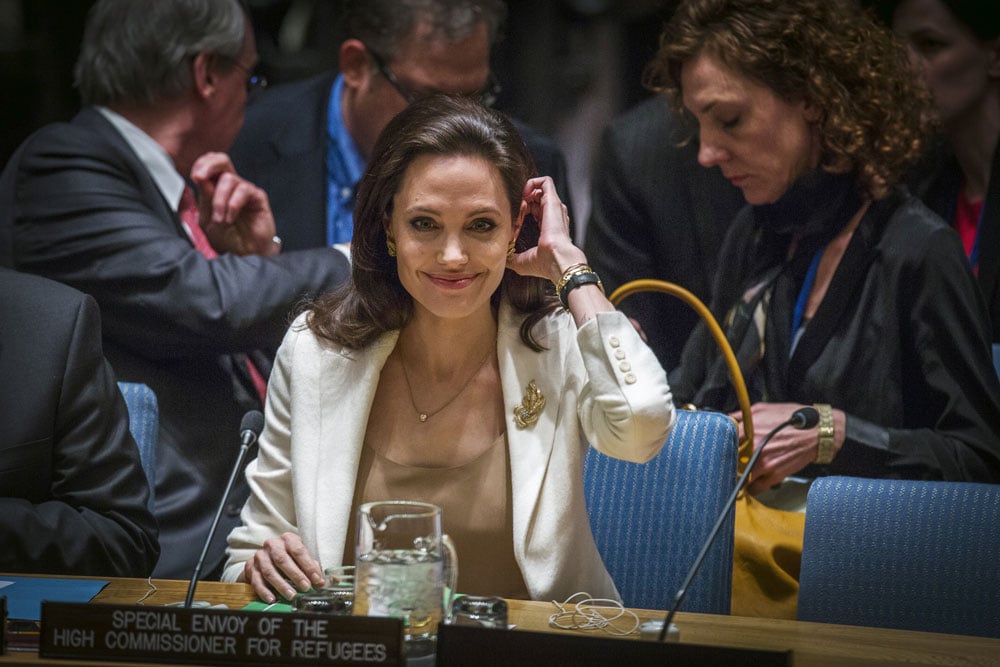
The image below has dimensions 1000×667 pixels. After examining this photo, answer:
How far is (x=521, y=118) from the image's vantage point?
11.0 feet

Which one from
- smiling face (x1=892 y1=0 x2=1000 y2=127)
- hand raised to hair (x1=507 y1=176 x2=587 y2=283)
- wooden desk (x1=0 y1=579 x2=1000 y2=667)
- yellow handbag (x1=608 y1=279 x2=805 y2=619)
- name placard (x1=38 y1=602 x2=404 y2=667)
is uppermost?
smiling face (x1=892 y1=0 x2=1000 y2=127)

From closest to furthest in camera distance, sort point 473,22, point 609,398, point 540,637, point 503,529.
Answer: point 540,637
point 609,398
point 503,529
point 473,22

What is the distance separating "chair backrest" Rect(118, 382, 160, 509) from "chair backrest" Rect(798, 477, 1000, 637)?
1493 millimetres

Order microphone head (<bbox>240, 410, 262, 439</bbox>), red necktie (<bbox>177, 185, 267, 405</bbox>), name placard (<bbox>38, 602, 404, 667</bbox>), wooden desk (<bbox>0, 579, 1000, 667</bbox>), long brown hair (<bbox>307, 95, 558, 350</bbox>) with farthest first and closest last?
red necktie (<bbox>177, 185, 267, 405</bbox>) → long brown hair (<bbox>307, 95, 558, 350</bbox>) → microphone head (<bbox>240, 410, 262, 439</bbox>) → wooden desk (<bbox>0, 579, 1000, 667</bbox>) → name placard (<bbox>38, 602, 404, 667</bbox>)

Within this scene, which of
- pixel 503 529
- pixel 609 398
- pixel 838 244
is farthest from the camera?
pixel 838 244

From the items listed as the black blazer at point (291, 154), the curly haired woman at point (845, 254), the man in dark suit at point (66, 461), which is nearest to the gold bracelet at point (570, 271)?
the curly haired woman at point (845, 254)

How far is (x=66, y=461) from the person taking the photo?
2.59 meters

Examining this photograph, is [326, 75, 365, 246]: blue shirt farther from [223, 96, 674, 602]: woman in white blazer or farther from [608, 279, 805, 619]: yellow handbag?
[608, 279, 805, 619]: yellow handbag

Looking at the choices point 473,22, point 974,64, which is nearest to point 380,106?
point 473,22

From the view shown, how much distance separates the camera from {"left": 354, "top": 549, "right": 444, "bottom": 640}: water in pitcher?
5.71 feet

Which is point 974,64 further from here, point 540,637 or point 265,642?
point 265,642

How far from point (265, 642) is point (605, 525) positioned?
1.10m

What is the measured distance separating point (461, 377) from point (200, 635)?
992 mm

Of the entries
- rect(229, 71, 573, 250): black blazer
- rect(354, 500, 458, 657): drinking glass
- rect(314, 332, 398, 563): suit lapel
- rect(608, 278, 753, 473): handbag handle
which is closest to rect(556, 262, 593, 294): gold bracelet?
rect(314, 332, 398, 563): suit lapel
